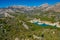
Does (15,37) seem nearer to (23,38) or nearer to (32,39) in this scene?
(23,38)

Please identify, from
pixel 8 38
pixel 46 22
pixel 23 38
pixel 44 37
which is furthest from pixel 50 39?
pixel 46 22

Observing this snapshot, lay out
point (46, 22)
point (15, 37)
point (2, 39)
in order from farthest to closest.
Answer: point (46, 22) → point (15, 37) → point (2, 39)

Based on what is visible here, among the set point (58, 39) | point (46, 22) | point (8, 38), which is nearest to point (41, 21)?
point (46, 22)

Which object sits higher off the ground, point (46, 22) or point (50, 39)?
point (46, 22)

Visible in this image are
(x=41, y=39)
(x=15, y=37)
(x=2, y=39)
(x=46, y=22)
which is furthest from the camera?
(x=46, y=22)

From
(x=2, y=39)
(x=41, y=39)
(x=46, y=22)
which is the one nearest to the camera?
(x=2, y=39)

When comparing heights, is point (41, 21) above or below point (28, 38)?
above

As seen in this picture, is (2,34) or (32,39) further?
(32,39)

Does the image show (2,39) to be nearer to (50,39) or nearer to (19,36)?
(19,36)

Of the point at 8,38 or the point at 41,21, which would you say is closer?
the point at 8,38
